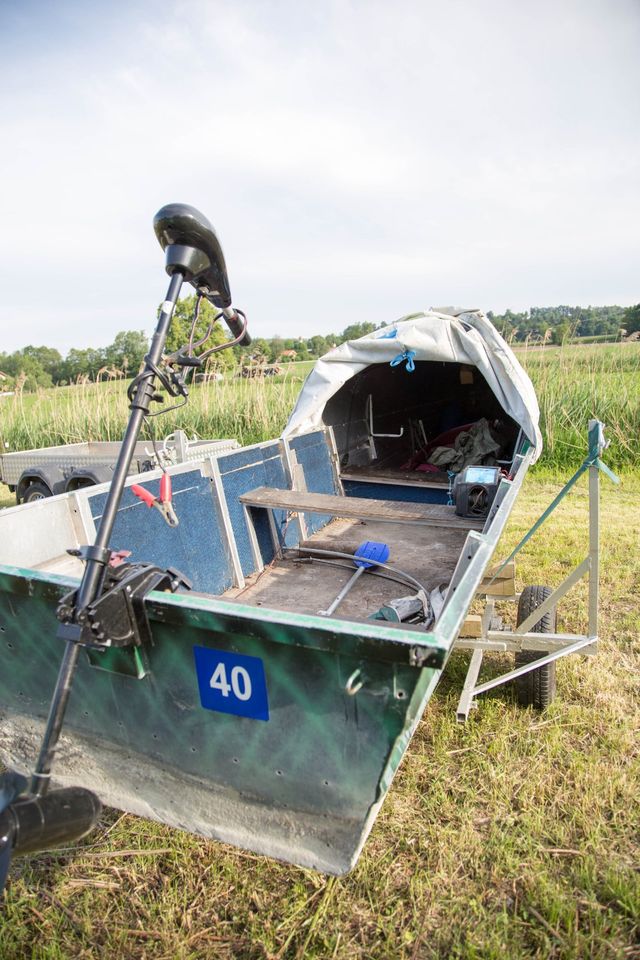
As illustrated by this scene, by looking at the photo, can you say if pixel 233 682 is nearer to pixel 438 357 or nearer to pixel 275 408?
pixel 438 357

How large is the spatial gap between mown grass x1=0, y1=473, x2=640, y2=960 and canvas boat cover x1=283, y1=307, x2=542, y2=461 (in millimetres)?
2652

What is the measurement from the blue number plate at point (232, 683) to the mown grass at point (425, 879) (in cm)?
89

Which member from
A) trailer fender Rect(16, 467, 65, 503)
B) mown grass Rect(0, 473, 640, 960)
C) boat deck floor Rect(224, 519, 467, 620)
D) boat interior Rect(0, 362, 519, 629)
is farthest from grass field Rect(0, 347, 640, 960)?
trailer fender Rect(16, 467, 65, 503)

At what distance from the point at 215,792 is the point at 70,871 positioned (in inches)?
34.7

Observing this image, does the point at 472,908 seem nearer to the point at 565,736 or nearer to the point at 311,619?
the point at 565,736

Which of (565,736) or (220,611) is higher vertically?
(220,611)

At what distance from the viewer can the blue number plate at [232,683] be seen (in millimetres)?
1749

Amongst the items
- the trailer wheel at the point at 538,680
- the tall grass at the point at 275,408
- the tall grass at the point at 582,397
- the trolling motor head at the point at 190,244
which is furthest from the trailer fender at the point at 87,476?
the tall grass at the point at 582,397

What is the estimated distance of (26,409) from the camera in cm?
1326

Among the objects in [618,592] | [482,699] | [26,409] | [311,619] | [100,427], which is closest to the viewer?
[311,619]

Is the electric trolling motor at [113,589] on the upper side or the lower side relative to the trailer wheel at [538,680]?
upper

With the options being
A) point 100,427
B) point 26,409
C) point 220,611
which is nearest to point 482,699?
point 220,611

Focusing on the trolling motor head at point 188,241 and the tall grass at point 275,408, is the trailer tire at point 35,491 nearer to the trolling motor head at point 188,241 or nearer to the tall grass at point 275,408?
the tall grass at point 275,408

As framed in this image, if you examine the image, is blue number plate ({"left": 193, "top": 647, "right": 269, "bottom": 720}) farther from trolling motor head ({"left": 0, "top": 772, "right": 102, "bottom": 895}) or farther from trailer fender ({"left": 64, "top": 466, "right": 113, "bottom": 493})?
trailer fender ({"left": 64, "top": 466, "right": 113, "bottom": 493})
